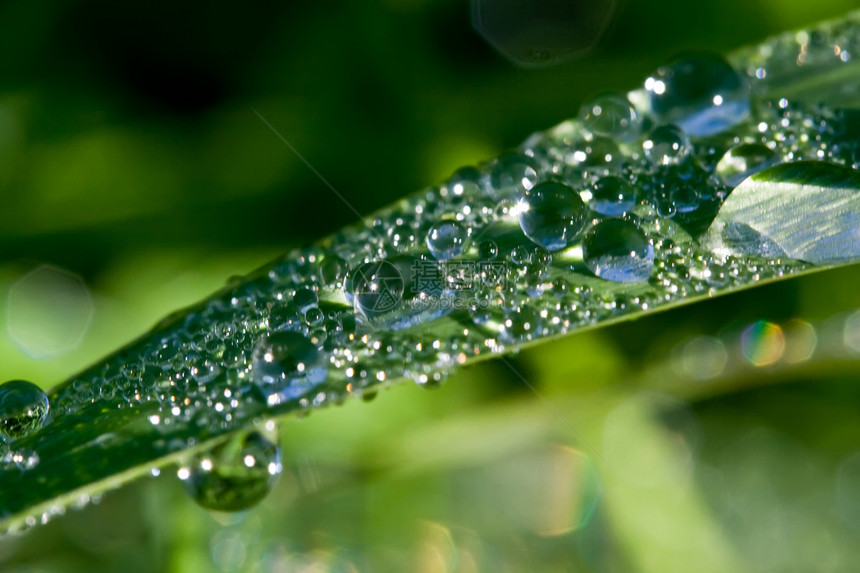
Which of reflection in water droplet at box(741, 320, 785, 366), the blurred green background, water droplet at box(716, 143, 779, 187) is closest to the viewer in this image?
water droplet at box(716, 143, 779, 187)

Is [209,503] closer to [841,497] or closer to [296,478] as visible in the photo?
[296,478]

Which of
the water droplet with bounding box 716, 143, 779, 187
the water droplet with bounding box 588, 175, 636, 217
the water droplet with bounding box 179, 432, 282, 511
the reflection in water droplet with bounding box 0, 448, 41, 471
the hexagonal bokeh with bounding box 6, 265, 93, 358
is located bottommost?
the reflection in water droplet with bounding box 0, 448, 41, 471

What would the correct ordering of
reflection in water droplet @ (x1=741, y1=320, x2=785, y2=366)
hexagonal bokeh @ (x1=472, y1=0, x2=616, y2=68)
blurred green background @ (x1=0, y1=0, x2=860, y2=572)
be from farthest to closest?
hexagonal bokeh @ (x1=472, y1=0, x2=616, y2=68), reflection in water droplet @ (x1=741, y1=320, x2=785, y2=366), blurred green background @ (x1=0, y1=0, x2=860, y2=572)

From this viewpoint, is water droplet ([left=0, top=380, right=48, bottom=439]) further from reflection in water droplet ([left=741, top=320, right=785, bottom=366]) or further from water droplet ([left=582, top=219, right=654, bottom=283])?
reflection in water droplet ([left=741, top=320, right=785, bottom=366])

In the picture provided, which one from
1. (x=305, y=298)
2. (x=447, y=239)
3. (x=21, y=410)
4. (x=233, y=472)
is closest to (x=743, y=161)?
(x=447, y=239)

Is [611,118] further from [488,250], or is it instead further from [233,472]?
[233,472]

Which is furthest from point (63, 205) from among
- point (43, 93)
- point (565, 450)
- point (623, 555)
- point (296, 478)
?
point (623, 555)

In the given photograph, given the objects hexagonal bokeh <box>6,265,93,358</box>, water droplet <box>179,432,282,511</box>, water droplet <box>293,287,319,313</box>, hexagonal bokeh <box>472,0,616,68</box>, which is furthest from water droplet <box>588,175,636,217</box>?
hexagonal bokeh <box>6,265,93,358</box>

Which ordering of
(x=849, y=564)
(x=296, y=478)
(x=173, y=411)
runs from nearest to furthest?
(x=173, y=411) → (x=849, y=564) → (x=296, y=478)
